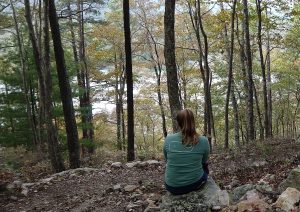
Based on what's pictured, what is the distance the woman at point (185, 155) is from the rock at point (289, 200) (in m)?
0.94

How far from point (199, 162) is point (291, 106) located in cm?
3283

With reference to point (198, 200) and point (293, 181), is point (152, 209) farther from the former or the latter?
point (293, 181)

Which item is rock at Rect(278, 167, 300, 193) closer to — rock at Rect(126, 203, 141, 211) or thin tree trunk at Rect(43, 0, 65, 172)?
rock at Rect(126, 203, 141, 211)

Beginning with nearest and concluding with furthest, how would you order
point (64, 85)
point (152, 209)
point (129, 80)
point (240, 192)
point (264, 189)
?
1. point (264, 189)
2. point (240, 192)
3. point (152, 209)
4. point (64, 85)
5. point (129, 80)

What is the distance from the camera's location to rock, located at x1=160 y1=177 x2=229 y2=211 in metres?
4.70

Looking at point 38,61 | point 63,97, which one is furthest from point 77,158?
point 38,61

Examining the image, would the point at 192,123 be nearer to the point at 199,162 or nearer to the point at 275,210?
the point at 199,162

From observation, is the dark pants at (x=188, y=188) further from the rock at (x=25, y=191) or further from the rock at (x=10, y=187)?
the rock at (x=10, y=187)

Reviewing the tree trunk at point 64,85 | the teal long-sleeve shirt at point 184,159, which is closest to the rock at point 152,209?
the teal long-sleeve shirt at point 184,159

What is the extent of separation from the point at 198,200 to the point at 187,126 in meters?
0.95

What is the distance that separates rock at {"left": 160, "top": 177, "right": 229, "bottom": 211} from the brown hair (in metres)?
0.68

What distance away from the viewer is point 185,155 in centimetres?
462

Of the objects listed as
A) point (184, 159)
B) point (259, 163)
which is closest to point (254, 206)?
point (184, 159)

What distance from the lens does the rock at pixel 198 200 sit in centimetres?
470
